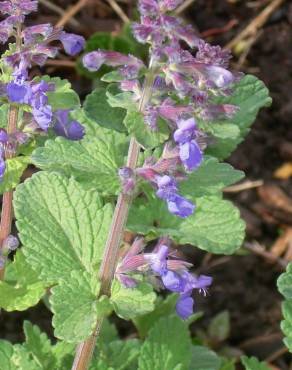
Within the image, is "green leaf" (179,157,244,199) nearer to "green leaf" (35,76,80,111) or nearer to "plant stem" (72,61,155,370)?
"plant stem" (72,61,155,370)

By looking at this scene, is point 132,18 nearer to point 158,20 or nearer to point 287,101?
point 287,101

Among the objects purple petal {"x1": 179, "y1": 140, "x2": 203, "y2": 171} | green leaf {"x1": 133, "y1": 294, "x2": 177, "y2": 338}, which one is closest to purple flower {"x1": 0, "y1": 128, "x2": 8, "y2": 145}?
purple petal {"x1": 179, "y1": 140, "x2": 203, "y2": 171}

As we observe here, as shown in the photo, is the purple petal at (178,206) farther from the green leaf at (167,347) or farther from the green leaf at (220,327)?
the green leaf at (220,327)

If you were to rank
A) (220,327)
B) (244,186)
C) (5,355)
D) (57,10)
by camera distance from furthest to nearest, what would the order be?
(57,10) → (244,186) → (220,327) → (5,355)

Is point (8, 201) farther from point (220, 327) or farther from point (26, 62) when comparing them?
point (220, 327)

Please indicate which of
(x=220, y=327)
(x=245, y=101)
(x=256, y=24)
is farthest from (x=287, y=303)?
(x=256, y=24)

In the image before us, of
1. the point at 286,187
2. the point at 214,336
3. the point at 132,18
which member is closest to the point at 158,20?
the point at 214,336
